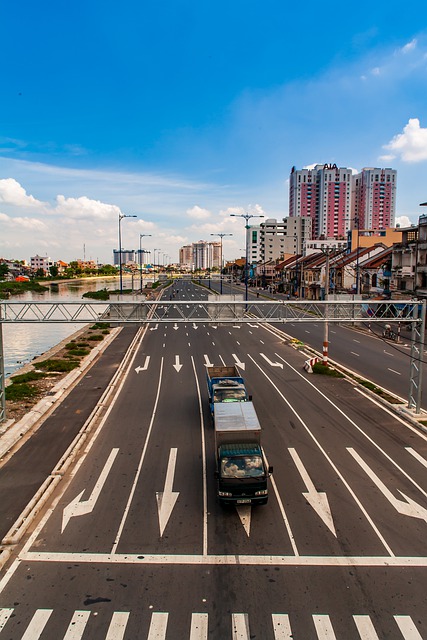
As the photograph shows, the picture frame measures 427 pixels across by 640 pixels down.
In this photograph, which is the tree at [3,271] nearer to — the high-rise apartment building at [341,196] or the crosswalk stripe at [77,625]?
the high-rise apartment building at [341,196]

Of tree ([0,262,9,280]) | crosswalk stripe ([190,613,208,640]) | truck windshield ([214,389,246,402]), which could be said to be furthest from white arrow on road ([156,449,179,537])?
tree ([0,262,9,280])

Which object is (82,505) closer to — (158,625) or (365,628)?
(158,625)

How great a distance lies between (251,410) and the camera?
17578 millimetres

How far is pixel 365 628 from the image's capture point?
979cm

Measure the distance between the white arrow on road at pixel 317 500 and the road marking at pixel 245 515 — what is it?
223cm

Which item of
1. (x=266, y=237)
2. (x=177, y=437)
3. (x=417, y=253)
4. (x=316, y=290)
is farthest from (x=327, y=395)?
(x=266, y=237)

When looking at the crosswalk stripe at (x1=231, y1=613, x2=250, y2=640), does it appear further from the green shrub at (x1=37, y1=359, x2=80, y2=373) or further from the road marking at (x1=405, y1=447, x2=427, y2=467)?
the green shrub at (x1=37, y1=359, x2=80, y2=373)

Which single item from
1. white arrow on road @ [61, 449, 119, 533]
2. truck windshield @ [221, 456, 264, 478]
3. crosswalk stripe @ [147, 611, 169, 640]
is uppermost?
truck windshield @ [221, 456, 264, 478]

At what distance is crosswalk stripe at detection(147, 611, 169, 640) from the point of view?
Result: 31.2 ft

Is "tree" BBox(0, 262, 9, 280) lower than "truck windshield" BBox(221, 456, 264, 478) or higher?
higher

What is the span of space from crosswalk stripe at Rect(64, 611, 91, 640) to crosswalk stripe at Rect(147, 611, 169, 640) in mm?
1537

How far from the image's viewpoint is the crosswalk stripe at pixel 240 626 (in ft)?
31.2

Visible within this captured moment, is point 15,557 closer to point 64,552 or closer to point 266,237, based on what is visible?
point 64,552

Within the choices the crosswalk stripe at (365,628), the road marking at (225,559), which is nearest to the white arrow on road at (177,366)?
the road marking at (225,559)
